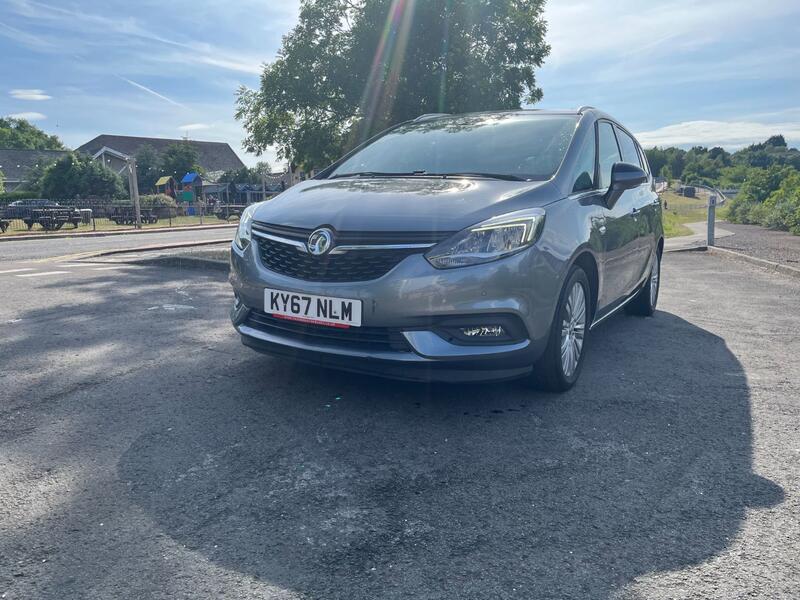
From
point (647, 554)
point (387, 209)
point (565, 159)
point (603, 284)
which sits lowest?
point (647, 554)

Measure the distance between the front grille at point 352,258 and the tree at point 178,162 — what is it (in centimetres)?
6375

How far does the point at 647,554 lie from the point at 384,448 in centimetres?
124

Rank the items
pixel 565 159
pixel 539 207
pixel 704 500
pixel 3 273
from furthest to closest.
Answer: pixel 3 273, pixel 565 159, pixel 539 207, pixel 704 500

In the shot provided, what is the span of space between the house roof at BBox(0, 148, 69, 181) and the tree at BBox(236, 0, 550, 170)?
55640 millimetres

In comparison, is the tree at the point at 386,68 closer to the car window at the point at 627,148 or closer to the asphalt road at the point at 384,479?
the car window at the point at 627,148

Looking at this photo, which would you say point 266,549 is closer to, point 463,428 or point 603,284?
point 463,428

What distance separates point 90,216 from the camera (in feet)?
94.0

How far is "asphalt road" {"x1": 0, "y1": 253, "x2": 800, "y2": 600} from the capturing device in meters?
2.02

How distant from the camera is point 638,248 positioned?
208 inches

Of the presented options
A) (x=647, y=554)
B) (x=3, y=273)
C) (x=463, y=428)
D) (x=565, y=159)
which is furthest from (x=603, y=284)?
(x=3, y=273)

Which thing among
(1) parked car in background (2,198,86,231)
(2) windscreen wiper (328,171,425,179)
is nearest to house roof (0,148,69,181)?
(1) parked car in background (2,198,86,231)

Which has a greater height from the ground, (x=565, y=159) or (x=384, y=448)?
(x=565, y=159)

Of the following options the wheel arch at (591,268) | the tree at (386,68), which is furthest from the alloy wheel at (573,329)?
the tree at (386,68)

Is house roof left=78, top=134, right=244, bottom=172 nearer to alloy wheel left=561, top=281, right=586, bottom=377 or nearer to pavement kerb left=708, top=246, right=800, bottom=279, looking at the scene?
pavement kerb left=708, top=246, right=800, bottom=279
